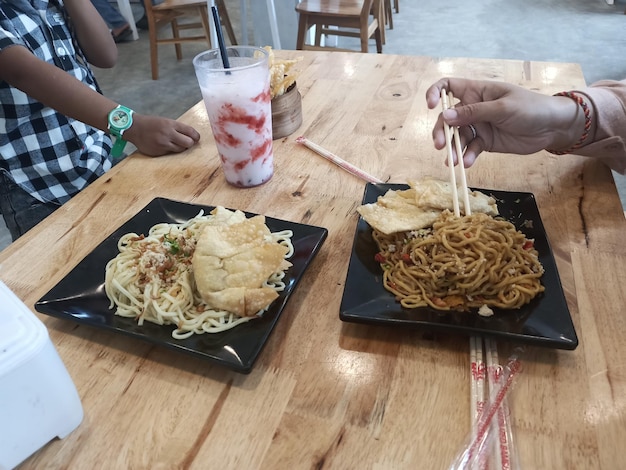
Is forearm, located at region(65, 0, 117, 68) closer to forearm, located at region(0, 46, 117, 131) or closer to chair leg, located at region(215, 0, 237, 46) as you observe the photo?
forearm, located at region(0, 46, 117, 131)

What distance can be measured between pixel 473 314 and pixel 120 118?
116 centimetres

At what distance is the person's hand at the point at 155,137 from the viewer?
1.43 m

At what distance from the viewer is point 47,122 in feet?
4.99

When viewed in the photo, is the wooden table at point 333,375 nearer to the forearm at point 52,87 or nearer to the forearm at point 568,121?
the forearm at point 568,121

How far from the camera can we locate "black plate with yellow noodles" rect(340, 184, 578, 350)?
760 millimetres

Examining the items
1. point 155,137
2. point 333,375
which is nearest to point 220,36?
point 155,137

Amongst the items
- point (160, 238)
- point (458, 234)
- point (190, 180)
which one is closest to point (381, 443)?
point (458, 234)

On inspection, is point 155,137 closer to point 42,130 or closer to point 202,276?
point 42,130

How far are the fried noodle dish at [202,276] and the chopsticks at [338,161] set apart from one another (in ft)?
1.27

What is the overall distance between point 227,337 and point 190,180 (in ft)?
2.18

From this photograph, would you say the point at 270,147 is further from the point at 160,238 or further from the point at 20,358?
the point at 20,358

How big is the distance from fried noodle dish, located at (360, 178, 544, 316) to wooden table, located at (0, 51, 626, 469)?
0.08 metres

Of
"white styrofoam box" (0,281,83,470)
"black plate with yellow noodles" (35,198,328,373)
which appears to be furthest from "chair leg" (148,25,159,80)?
"white styrofoam box" (0,281,83,470)

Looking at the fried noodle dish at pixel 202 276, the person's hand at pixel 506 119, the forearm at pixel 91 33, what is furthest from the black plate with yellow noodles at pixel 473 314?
the forearm at pixel 91 33
